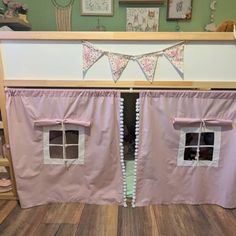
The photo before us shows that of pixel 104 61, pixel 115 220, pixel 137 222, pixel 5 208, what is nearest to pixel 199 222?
pixel 137 222

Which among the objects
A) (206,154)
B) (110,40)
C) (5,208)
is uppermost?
(110,40)

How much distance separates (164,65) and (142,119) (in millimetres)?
360

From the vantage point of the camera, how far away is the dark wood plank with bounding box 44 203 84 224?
1390mm

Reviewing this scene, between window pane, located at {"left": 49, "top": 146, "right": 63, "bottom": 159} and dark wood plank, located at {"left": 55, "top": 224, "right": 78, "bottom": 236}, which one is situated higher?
window pane, located at {"left": 49, "top": 146, "right": 63, "bottom": 159}

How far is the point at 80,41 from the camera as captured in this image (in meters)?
1.34

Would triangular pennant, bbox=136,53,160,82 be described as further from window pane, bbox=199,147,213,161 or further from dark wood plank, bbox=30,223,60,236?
dark wood plank, bbox=30,223,60,236

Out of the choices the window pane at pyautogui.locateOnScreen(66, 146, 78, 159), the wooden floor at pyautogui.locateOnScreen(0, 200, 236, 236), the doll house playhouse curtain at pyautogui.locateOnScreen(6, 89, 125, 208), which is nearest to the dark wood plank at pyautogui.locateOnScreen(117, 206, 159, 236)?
the wooden floor at pyautogui.locateOnScreen(0, 200, 236, 236)

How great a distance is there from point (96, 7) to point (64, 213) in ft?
5.47

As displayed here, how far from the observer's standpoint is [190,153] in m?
1.54

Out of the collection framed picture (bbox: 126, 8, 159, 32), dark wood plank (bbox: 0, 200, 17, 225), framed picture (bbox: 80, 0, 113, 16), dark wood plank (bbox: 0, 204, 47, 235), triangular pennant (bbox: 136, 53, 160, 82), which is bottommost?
dark wood plank (bbox: 0, 200, 17, 225)

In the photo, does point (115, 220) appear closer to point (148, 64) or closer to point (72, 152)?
point (72, 152)

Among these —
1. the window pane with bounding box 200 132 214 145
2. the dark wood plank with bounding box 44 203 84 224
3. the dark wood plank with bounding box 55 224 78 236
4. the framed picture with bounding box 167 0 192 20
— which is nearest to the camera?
the dark wood plank with bounding box 55 224 78 236

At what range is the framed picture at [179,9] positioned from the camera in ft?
6.34

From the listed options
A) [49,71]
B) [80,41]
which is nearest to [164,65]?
[80,41]
